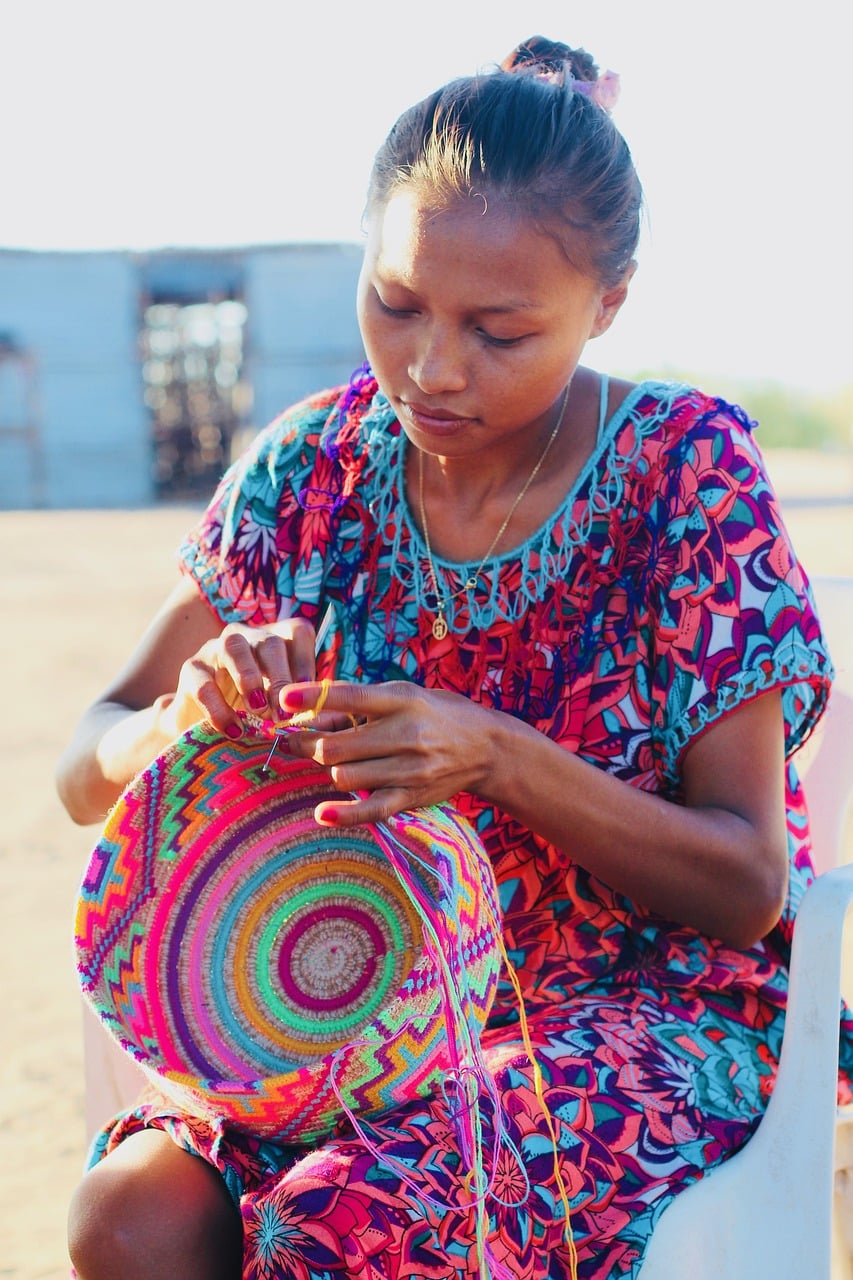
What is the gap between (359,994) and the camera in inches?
55.3

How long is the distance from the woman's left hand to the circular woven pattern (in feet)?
0.13

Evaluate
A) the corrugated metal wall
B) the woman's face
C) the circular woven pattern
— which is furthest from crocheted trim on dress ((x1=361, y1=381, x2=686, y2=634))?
the corrugated metal wall

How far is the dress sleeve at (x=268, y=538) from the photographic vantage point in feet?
5.64

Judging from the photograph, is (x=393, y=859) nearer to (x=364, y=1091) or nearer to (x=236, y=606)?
(x=364, y=1091)

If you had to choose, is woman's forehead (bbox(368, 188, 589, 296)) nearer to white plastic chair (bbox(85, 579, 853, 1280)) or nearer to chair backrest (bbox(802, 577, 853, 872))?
white plastic chair (bbox(85, 579, 853, 1280))

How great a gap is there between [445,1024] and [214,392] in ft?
69.2

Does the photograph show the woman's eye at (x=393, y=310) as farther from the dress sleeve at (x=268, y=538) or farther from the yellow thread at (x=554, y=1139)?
the yellow thread at (x=554, y=1139)

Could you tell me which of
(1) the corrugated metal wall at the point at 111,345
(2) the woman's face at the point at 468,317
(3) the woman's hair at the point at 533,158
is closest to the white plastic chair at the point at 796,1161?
(2) the woman's face at the point at 468,317

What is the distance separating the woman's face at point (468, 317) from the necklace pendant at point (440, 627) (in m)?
0.21

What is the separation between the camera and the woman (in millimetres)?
1188

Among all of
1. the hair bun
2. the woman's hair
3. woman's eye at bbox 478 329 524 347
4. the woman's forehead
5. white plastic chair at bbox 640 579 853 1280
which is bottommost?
white plastic chair at bbox 640 579 853 1280

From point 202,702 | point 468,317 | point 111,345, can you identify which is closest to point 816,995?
point 202,702

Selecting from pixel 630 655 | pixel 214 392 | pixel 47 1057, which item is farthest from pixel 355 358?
pixel 630 655

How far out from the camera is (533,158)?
1.43 m
